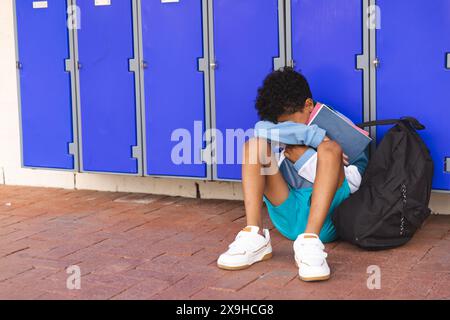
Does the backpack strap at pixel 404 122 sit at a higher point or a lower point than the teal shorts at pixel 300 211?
Result: higher

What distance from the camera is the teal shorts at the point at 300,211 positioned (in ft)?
12.4

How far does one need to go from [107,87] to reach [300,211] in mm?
1844

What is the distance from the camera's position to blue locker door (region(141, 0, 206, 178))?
472cm

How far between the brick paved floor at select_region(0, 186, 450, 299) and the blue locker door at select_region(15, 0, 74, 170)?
1.38ft

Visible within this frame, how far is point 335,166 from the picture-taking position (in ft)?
11.5

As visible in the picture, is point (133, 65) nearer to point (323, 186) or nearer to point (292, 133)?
point (292, 133)

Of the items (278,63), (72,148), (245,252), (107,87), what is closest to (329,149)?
(245,252)

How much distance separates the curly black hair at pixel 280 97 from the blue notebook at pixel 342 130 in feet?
0.40

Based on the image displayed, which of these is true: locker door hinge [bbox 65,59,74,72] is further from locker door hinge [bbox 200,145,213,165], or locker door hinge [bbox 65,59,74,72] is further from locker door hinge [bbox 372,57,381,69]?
locker door hinge [bbox 372,57,381,69]

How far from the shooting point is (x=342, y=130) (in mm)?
3998

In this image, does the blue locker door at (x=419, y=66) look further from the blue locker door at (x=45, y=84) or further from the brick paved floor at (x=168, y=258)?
the blue locker door at (x=45, y=84)

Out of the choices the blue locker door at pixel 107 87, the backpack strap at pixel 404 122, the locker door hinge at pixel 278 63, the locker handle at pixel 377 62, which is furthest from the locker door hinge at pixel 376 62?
the blue locker door at pixel 107 87

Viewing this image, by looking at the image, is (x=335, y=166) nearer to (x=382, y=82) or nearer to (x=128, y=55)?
(x=382, y=82)
